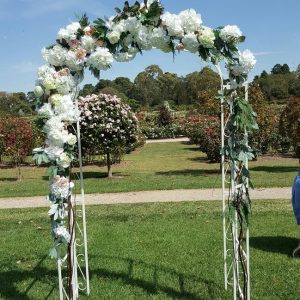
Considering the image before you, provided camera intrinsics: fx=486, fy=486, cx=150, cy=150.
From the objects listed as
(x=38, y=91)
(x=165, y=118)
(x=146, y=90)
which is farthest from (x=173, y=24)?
(x=146, y=90)

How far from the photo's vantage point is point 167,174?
55.0 feet

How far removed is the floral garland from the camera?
4191 mm

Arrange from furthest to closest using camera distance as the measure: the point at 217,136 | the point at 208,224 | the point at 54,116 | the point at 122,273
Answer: the point at 217,136 → the point at 208,224 → the point at 122,273 → the point at 54,116

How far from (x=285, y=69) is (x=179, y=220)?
234ft

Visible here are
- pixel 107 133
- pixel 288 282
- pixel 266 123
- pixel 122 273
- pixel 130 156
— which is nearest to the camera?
pixel 288 282

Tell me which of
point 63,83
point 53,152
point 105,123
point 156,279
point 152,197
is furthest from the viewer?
point 105,123

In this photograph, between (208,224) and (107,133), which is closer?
(208,224)

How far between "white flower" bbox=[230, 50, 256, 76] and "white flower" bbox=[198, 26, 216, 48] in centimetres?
31

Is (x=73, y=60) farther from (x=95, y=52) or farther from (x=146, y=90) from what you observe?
(x=146, y=90)

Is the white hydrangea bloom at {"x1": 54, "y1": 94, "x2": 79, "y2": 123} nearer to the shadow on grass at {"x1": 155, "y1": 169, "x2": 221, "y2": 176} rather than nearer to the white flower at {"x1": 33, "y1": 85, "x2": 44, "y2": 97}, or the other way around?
the white flower at {"x1": 33, "y1": 85, "x2": 44, "y2": 97}

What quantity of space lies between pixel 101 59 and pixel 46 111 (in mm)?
669

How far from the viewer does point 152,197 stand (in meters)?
11.5

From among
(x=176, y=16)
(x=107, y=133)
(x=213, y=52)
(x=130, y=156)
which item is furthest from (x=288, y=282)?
(x=130, y=156)

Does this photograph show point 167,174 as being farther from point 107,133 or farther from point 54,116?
point 54,116
